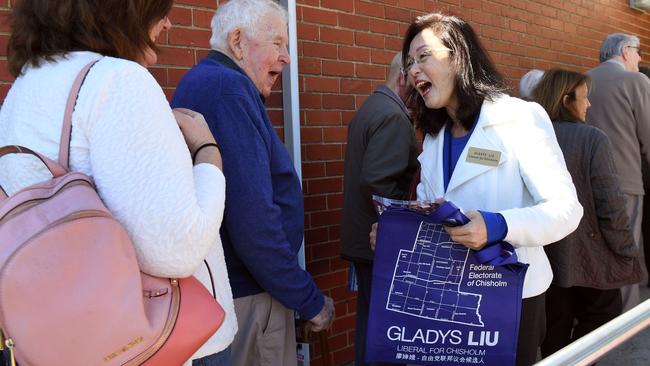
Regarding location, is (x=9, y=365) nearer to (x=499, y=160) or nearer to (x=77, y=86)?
(x=77, y=86)

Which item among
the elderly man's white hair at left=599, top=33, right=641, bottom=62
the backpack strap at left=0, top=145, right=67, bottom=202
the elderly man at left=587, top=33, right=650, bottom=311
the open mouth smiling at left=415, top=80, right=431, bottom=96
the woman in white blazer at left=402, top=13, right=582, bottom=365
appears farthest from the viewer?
the elderly man's white hair at left=599, top=33, right=641, bottom=62

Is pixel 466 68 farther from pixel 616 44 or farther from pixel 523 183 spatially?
pixel 616 44

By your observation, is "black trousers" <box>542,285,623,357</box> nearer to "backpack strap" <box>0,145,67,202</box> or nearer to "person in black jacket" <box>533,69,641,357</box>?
"person in black jacket" <box>533,69,641,357</box>

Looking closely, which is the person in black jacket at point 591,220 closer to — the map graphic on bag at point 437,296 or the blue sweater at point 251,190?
the map graphic on bag at point 437,296

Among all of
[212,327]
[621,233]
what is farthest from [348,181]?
A: [212,327]

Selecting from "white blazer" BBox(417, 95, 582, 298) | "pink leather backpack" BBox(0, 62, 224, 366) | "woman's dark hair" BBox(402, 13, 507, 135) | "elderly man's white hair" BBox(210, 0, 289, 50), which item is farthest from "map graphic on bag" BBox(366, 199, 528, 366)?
"elderly man's white hair" BBox(210, 0, 289, 50)

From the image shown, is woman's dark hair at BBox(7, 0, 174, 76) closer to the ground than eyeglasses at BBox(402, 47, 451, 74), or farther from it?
farther from it

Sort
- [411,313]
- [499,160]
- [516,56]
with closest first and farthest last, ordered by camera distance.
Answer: [411,313], [499,160], [516,56]

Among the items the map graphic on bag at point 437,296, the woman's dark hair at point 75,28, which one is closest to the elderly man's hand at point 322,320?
the map graphic on bag at point 437,296

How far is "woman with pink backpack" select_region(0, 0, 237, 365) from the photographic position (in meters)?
1.27

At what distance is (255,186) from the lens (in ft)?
6.68

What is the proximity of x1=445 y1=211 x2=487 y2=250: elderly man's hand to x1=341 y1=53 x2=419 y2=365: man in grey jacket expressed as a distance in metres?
1.30

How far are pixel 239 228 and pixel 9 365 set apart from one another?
951 millimetres

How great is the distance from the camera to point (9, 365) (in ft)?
3.90
